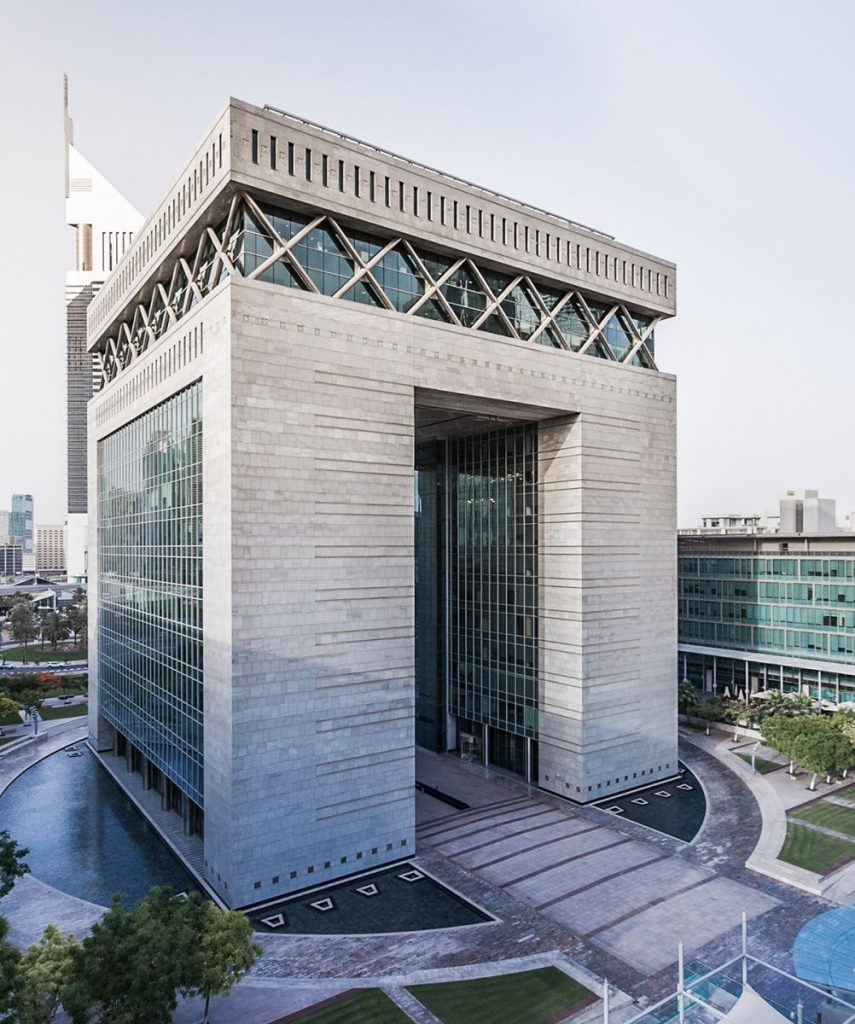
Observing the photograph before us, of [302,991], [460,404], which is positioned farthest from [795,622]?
[302,991]

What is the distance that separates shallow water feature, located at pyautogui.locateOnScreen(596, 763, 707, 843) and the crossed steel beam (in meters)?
27.7

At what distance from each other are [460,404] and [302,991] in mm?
28324

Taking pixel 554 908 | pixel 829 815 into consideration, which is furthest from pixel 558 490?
pixel 829 815


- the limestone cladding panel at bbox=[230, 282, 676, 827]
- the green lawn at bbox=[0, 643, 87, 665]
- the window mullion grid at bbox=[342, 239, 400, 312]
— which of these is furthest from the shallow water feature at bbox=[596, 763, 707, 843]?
the green lawn at bbox=[0, 643, 87, 665]

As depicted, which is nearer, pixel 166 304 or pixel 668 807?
pixel 166 304

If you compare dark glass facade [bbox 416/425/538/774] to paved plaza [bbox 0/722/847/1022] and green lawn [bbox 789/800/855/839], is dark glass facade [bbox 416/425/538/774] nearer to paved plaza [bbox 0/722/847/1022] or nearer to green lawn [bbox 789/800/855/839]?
paved plaza [bbox 0/722/847/1022]

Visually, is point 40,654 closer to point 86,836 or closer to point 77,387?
point 86,836

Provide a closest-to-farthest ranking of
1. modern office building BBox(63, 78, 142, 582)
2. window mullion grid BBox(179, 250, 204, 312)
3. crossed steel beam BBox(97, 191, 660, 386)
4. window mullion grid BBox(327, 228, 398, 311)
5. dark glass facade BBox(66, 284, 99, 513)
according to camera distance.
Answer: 1. crossed steel beam BBox(97, 191, 660, 386)
2. window mullion grid BBox(327, 228, 398, 311)
3. window mullion grid BBox(179, 250, 204, 312)
4. modern office building BBox(63, 78, 142, 582)
5. dark glass facade BBox(66, 284, 99, 513)

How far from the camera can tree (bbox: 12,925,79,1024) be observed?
58.6ft

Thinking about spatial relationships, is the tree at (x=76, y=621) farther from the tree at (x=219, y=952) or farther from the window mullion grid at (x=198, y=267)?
the tree at (x=219, y=952)

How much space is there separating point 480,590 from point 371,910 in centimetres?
2339

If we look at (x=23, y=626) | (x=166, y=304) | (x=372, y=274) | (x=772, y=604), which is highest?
(x=166, y=304)

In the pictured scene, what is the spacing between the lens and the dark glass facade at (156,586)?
115ft

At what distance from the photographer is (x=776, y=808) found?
4066 centimetres
